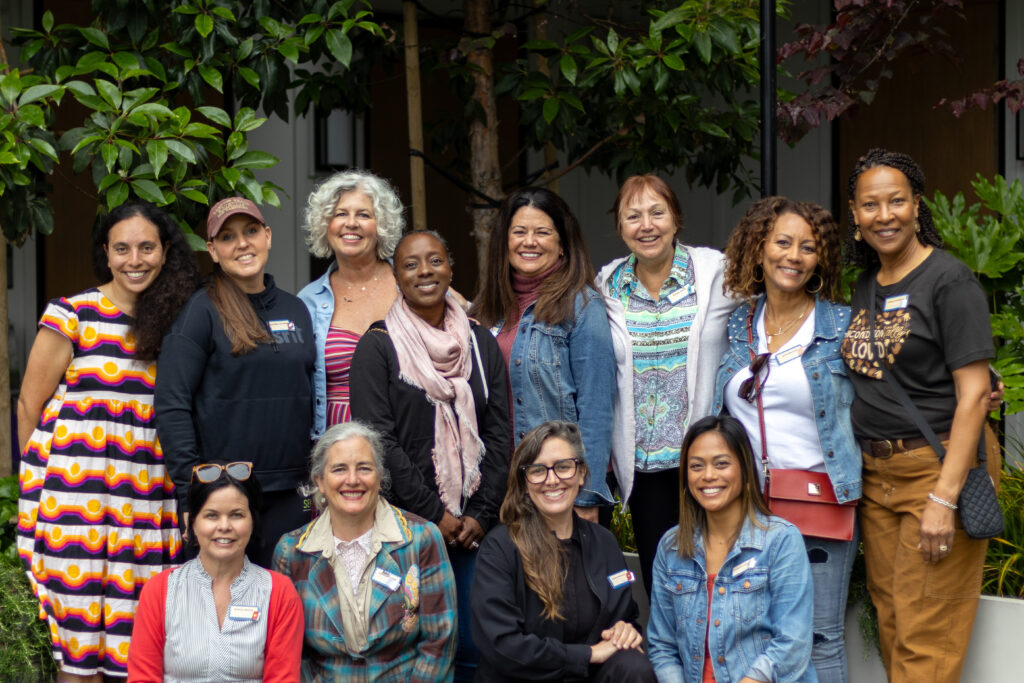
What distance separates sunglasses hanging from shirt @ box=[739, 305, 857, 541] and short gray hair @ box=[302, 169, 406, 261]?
4.93 feet

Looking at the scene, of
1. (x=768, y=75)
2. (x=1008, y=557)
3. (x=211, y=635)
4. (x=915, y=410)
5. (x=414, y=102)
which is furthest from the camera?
(x=414, y=102)

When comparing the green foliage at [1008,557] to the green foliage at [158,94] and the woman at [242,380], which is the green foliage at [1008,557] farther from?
the green foliage at [158,94]

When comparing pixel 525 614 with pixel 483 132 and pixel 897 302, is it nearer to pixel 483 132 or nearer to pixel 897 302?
pixel 897 302

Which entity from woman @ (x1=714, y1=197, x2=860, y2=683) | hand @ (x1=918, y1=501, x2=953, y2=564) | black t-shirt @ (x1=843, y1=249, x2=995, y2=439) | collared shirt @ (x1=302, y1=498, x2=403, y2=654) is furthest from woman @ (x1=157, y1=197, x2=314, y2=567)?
hand @ (x1=918, y1=501, x2=953, y2=564)

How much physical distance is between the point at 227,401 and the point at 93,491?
0.55 meters

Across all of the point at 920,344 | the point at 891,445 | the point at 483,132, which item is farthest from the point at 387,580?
the point at 483,132

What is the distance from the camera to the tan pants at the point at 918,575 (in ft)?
11.6

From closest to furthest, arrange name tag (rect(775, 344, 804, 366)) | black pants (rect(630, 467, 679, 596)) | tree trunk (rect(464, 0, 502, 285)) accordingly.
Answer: name tag (rect(775, 344, 804, 366)) < black pants (rect(630, 467, 679, 596)) < tree trunk (rect(464, 0, 502, 285))

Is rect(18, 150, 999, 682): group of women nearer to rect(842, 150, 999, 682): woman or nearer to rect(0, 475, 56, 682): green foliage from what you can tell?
rect(842, 150, 999, 682): woman

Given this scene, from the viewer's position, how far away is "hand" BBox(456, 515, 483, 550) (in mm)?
4023

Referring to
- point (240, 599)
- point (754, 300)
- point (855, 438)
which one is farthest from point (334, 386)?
point (855, 438)

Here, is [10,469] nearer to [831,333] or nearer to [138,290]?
[138,290]

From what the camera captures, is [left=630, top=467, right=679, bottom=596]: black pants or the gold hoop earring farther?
[left=630, top=467, right=679, bottom=596]: black pants

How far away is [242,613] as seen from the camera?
144 inches
